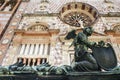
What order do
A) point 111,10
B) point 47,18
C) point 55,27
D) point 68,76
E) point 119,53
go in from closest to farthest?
1. point 68,76
2. point 119,53
3. point 55,27
4. point 47,18
5. point 111,10

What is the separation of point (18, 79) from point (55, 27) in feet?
20.7

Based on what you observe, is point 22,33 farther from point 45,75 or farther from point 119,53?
point 45,75

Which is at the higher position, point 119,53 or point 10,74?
point 10,74

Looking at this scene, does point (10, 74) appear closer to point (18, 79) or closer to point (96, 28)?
point (18, 79)

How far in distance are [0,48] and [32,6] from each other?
4.93 meters

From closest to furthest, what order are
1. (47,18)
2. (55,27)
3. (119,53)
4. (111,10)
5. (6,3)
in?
(119,53) → (55,27) → (47,18) → (111,10) → (6,3)

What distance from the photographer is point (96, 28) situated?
11.4 meters

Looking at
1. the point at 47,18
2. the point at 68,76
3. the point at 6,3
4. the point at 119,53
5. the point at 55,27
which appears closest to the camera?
the point at 68,76

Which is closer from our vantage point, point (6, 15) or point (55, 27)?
point (55, 27)

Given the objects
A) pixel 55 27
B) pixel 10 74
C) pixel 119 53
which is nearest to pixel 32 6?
pixel 55 27

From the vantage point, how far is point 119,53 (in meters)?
9.45

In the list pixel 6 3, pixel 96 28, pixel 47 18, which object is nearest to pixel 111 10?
pixel 96 28

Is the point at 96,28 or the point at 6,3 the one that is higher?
the point at 6,3

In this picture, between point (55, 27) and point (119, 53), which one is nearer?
point (119, 53)
